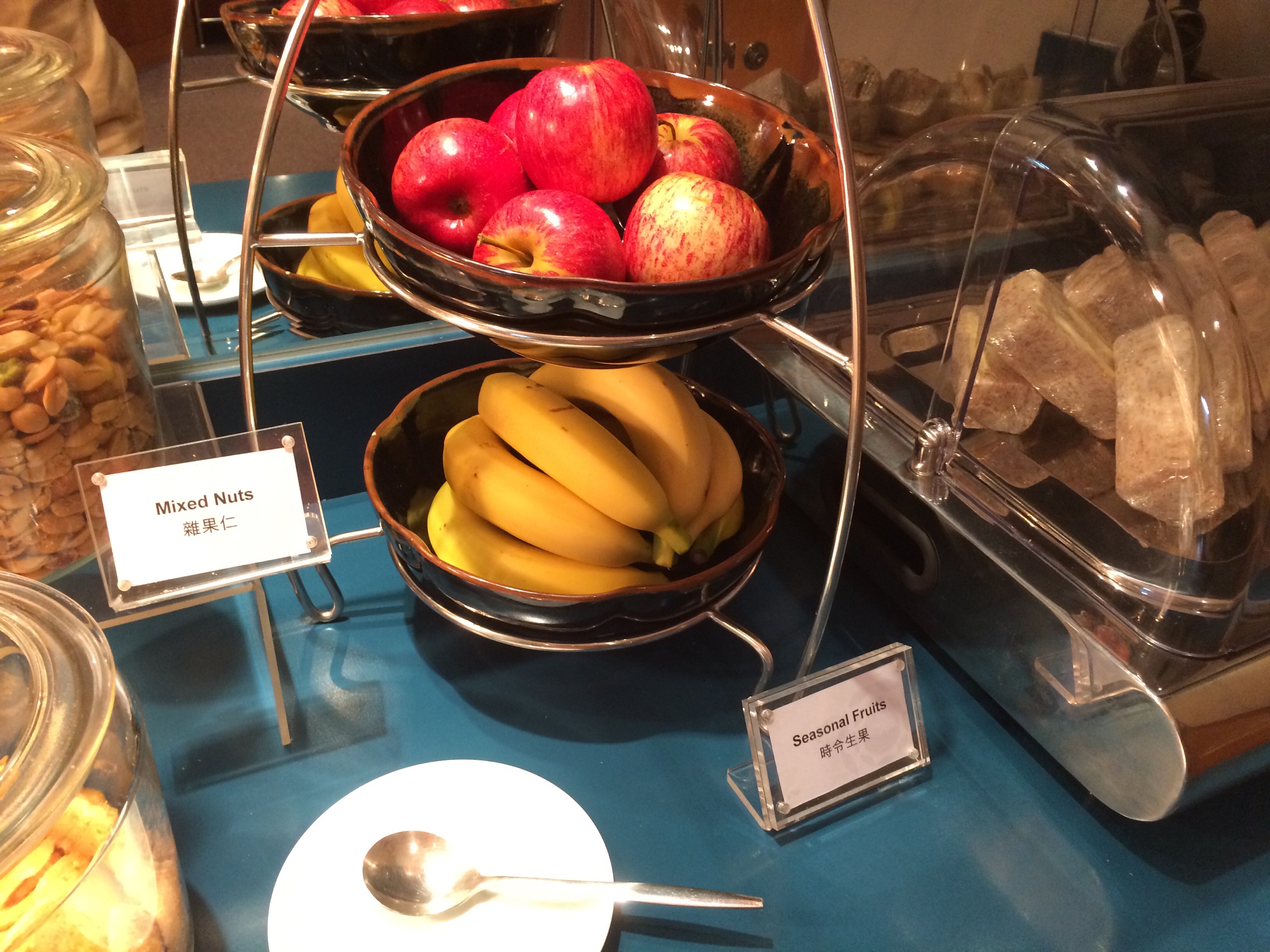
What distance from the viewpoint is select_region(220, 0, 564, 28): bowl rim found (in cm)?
58

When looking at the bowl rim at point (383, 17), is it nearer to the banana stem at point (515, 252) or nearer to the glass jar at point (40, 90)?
the glass jar at point (40, 90)

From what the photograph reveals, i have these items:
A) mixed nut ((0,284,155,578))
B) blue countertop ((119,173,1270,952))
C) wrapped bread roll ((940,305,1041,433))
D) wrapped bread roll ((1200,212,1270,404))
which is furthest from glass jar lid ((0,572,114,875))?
wrapped bread roll ((1200,212,1270,404))

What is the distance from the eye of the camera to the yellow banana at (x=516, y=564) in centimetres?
55

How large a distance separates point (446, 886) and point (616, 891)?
9 centimetres

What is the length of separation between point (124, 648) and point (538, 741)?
302 millimetres

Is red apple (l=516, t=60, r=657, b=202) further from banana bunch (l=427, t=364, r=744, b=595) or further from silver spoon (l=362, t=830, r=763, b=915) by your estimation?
silver spoon (l=362, t=830, r=763, b=915)

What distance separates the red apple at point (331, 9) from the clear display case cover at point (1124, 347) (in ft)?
1.40

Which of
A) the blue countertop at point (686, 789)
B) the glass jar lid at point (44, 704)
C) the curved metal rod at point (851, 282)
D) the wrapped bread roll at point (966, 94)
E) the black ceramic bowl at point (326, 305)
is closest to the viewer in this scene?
the glass jar lid at point (44, 704)

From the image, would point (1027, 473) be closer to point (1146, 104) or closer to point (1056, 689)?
point (1056, 689)

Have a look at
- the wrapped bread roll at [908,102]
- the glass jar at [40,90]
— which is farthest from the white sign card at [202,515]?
the wrapped bread roll at [908,102]

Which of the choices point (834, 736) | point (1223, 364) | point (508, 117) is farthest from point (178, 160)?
point (1223, 364)

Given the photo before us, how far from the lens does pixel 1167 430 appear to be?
53cm

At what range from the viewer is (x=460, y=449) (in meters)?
0.59

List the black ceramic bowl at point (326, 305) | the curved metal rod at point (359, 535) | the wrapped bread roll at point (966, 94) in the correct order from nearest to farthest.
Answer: the curved metal rod at point (359, 535) → the black ceramic bowl at point (326, 305) → the wrapped bread roll at point (966, 94)
